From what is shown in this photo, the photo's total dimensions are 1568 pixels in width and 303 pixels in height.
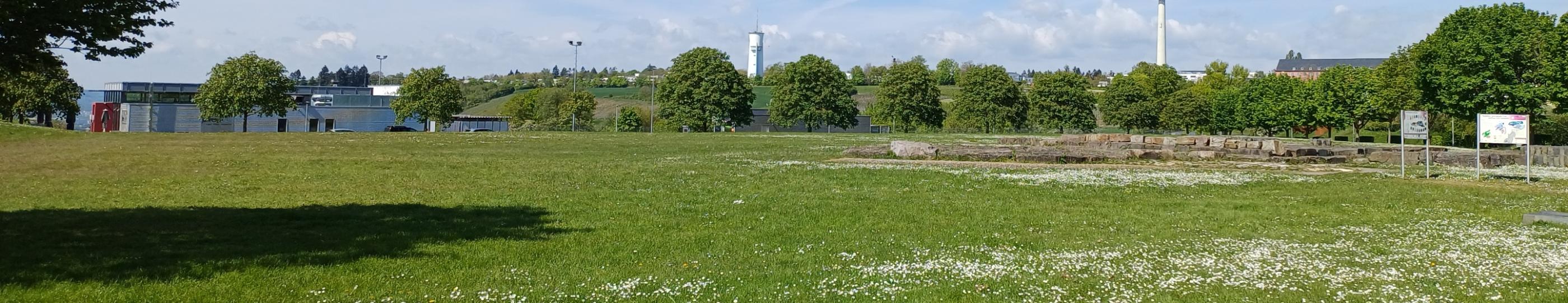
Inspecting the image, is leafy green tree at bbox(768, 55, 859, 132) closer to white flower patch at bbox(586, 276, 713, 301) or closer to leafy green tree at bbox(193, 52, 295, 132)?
leafy green tree at bbox(193, 52, 295, 132)

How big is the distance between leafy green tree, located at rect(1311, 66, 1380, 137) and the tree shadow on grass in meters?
67.4

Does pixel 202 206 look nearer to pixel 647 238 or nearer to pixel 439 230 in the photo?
pixel 439 230

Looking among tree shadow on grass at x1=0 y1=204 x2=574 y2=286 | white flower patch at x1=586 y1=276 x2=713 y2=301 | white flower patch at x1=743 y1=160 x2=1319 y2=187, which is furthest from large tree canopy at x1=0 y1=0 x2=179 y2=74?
white flower patch at x1=743 y1=160 x2=1319 y2=187

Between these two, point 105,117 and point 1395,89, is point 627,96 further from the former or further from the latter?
point 1395,89

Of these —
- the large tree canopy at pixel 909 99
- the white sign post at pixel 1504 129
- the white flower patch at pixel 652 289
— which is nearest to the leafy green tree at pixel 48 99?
the large tree canopy at pixel 909 99

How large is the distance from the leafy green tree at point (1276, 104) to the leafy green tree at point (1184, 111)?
25.1 feet

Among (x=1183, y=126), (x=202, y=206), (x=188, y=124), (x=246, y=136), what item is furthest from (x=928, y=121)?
(x=202, y=206)

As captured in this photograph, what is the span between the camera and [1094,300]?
8070 millimetres

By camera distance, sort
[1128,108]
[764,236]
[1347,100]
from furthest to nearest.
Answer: [1128,108] → [1347,100] → [764,236]

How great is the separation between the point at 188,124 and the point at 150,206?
274 ft

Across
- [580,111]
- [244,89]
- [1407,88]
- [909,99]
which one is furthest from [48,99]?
[1407,88]

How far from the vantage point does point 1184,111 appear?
9931cm

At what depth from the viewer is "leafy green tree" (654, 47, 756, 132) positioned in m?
85.5

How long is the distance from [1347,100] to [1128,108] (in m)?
27.1
